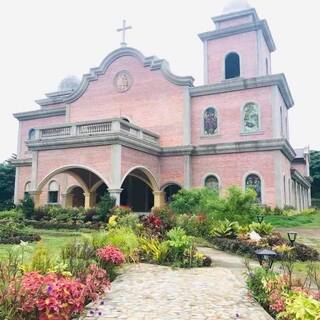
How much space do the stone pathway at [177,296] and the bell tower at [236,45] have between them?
18569 millimetres

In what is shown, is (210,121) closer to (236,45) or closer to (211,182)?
(211,182)

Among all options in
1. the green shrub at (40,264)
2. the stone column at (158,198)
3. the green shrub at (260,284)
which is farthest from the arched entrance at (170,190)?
the green shrub at (40,264)

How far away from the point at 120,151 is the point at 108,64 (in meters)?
9.36

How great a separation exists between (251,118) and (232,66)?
5.08 metres

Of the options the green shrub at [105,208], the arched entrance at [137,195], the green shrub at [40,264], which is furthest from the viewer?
the arched entrance at [137,195]

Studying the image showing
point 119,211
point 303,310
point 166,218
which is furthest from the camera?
point 119,211

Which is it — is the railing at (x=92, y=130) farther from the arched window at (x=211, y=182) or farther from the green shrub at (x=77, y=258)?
the green shrub at (x=77, y=258)

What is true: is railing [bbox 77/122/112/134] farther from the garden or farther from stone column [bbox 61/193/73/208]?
stone column [bbox 61/193/73/208]

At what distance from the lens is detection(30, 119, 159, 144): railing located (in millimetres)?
18875

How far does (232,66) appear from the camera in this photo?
25.4m

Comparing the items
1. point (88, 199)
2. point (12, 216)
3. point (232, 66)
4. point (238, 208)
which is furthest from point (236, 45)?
point (12, 216)

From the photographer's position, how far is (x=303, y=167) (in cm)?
3800

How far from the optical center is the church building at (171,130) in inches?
782

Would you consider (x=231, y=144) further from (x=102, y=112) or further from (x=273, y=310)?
(x=273, y=310)
